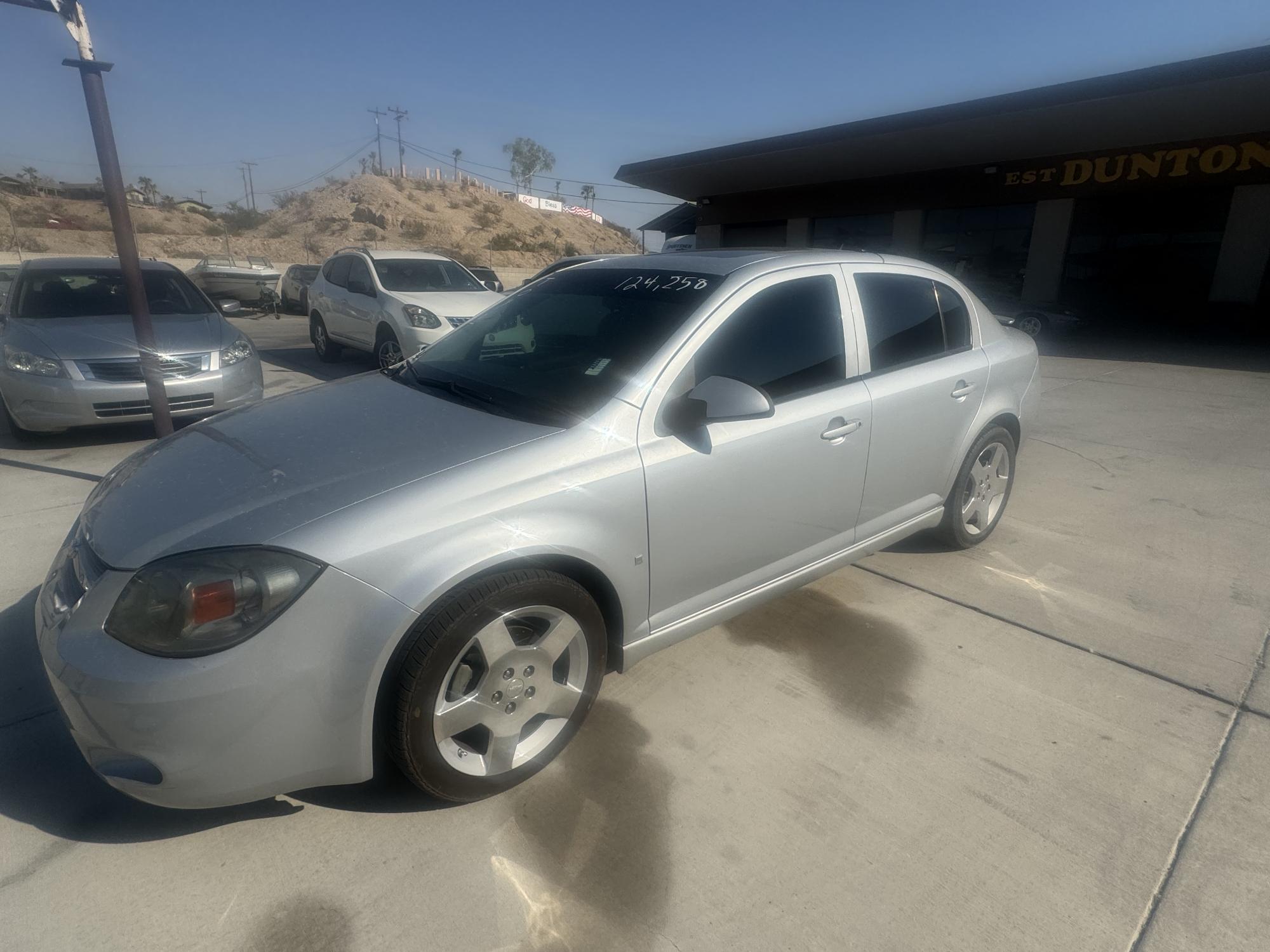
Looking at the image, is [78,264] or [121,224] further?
[78,264]

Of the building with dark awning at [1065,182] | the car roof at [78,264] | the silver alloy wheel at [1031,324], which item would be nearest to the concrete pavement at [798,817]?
the car roof at [78,264]

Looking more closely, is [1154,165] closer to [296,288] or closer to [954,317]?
[954,317]

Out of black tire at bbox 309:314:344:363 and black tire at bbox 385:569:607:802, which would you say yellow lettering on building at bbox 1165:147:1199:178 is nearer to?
black tire at bbox 309:314:344:363

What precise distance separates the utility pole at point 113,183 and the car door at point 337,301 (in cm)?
491

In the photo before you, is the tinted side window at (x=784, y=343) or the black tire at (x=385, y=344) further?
the black tire at (x=385, y=344)

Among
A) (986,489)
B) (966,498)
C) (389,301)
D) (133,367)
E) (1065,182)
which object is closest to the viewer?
(966,498)

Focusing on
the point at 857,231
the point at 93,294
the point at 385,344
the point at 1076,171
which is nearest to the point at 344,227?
the point at 857,231

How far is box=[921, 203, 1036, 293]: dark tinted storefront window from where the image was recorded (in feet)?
61.9

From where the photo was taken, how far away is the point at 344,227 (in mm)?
60594

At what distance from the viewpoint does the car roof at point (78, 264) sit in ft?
21.7

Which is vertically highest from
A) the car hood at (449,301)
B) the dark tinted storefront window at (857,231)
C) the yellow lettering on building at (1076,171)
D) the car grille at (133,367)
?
the yellow lettering on building at (1076,171)

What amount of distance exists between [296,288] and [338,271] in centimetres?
966

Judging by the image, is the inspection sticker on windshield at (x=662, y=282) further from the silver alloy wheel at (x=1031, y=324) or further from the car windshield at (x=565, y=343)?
the silver alloy wheel at (x=1031, y=324)

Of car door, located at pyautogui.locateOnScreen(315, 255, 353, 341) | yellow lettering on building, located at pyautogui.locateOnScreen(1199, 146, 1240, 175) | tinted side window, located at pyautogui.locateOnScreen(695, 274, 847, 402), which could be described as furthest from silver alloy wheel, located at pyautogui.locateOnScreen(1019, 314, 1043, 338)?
tinted side window, located at pyautogui.locateOnScreen(695, 274, 847, 402)
